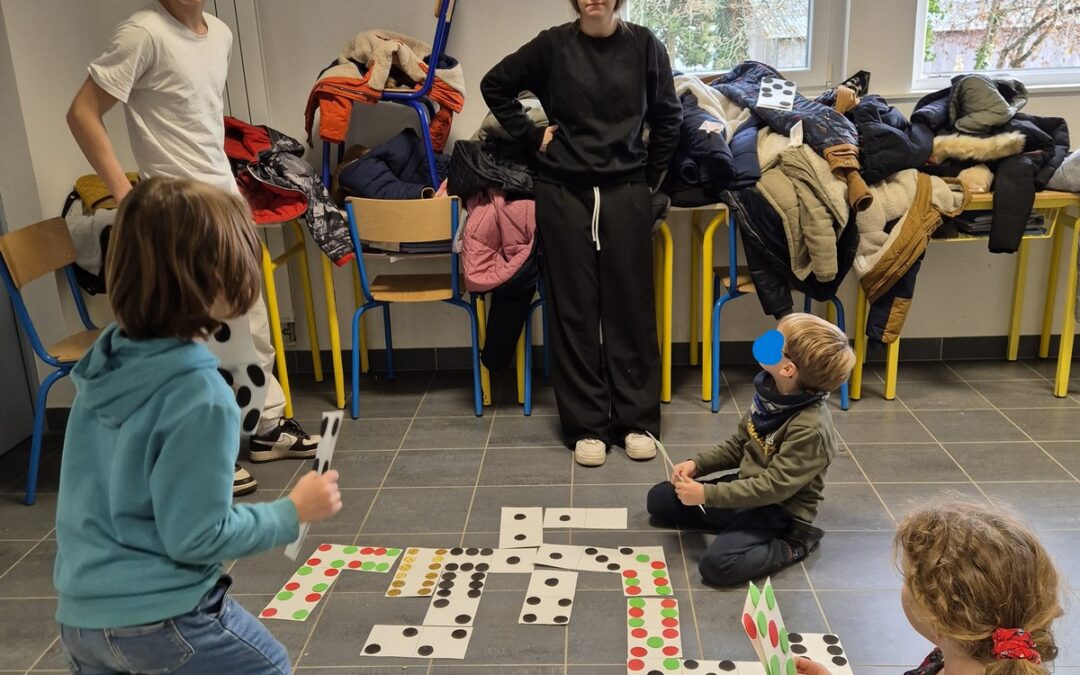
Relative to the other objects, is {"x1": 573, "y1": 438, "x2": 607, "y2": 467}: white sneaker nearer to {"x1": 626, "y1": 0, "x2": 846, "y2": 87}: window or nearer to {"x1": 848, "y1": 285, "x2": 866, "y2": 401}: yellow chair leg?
{"x1": 848, "y1": 285, "x2": 866, "y2": 401}: yellow chair leg

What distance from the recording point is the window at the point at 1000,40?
3506 millimetres

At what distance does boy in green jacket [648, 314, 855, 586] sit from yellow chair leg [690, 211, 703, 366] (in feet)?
4.67

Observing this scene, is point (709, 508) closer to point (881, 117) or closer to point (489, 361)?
point (489, 361)

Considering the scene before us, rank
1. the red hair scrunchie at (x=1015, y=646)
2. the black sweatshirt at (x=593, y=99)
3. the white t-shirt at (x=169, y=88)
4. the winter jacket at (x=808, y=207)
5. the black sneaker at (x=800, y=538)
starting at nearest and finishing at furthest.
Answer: the red hair scrunchie at (x=1015, y=646) → the black sneaker at (x=800, y=538) → the white t-shirt at (x=169, y=88) → the black sweatshirt at (x=593, y=99) → the winter jacket at (x=808, y=207)

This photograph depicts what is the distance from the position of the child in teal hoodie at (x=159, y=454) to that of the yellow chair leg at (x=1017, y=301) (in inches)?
128

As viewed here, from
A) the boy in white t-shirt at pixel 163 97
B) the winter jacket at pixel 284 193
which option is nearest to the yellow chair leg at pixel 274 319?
the winter jacket at pixel 284 193

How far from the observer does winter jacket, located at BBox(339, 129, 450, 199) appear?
129 inches

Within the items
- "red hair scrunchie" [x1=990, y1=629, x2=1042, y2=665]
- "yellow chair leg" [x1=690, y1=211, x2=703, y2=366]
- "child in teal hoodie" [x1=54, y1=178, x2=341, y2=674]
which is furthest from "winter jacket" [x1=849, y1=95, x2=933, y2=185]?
"child in teal hoodie" [x1=54, y1=178, x2=341, y2=674]

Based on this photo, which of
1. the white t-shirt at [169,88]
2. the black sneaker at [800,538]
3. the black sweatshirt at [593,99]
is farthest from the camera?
the black sweatshirt at [593,99]

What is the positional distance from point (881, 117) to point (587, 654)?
2.16 meters

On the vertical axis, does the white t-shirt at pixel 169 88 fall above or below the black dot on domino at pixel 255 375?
above

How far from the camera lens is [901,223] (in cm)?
305

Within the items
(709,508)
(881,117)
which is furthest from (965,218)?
(709,508)

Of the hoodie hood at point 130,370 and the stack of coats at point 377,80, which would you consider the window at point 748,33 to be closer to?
the stack of coats at point 377,80
